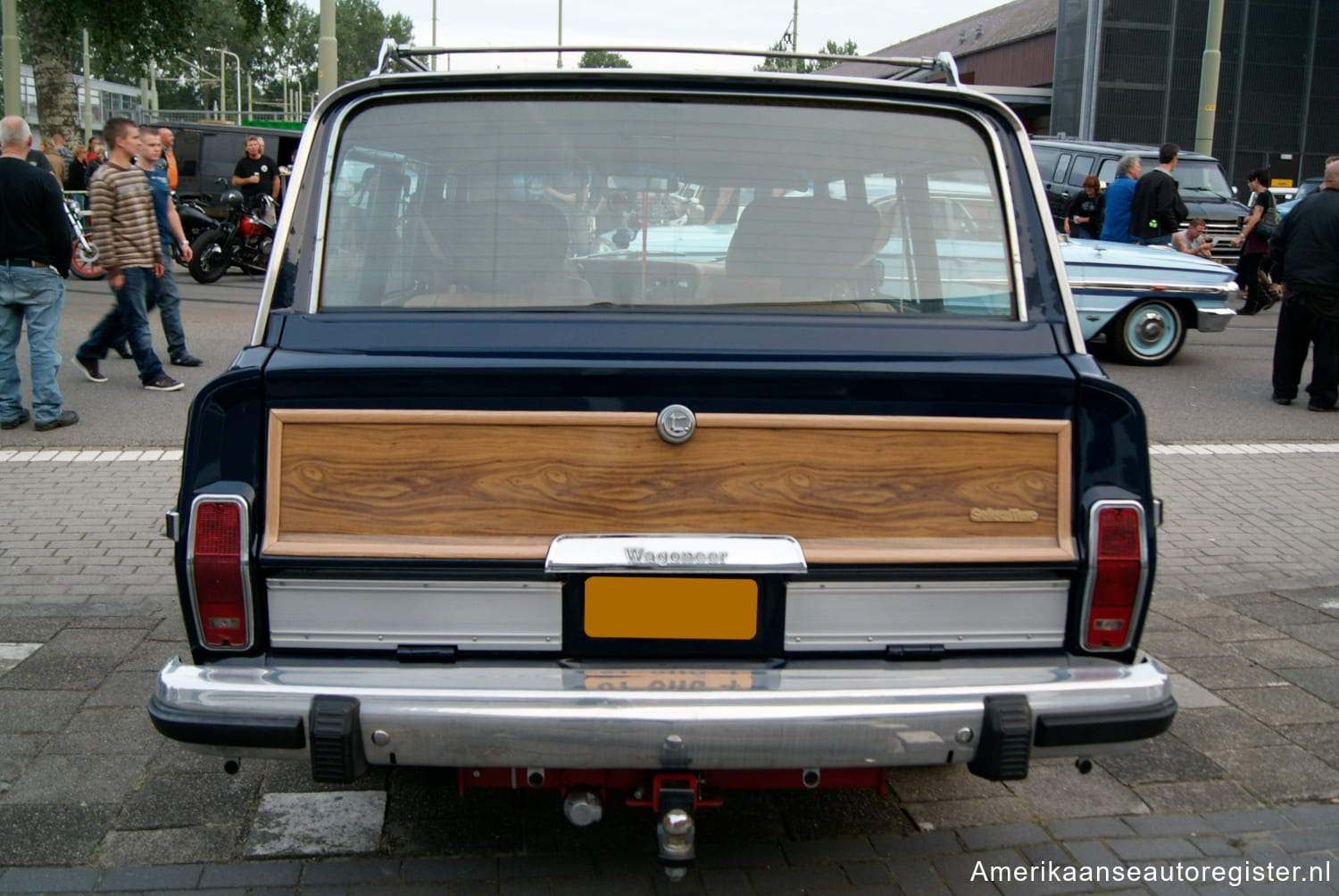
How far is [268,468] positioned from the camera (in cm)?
274

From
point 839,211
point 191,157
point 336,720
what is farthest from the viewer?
point 191,157

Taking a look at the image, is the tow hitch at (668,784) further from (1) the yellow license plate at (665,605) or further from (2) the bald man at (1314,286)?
(2) the bald man at (1314,286)

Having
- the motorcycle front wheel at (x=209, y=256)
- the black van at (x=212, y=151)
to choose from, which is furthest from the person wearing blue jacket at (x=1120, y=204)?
the black van at (x=212, y=151)

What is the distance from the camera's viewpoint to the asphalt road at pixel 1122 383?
816 centimetres

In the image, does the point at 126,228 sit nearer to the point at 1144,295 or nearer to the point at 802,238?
the point at 802,238

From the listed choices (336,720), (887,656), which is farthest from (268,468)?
(887,656)

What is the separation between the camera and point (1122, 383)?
35.5 feet

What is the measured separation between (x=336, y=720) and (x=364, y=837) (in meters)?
0.89

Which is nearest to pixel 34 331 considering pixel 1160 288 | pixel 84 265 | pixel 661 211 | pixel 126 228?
pixel 126 228

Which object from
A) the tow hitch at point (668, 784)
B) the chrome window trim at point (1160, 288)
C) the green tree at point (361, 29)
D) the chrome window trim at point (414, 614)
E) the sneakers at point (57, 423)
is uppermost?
the green tree at point (361, 29)

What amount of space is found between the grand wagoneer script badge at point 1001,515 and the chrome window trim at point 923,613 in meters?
0.15

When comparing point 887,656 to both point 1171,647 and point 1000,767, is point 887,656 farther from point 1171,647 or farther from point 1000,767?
point 1171,647

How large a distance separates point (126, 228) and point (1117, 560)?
26.4 ft

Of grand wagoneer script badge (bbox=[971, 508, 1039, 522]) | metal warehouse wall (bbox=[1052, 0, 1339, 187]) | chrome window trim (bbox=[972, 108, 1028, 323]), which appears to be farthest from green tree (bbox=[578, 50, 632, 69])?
metal warehouse wall (bbox=[1052, 0, 1339, 187])
